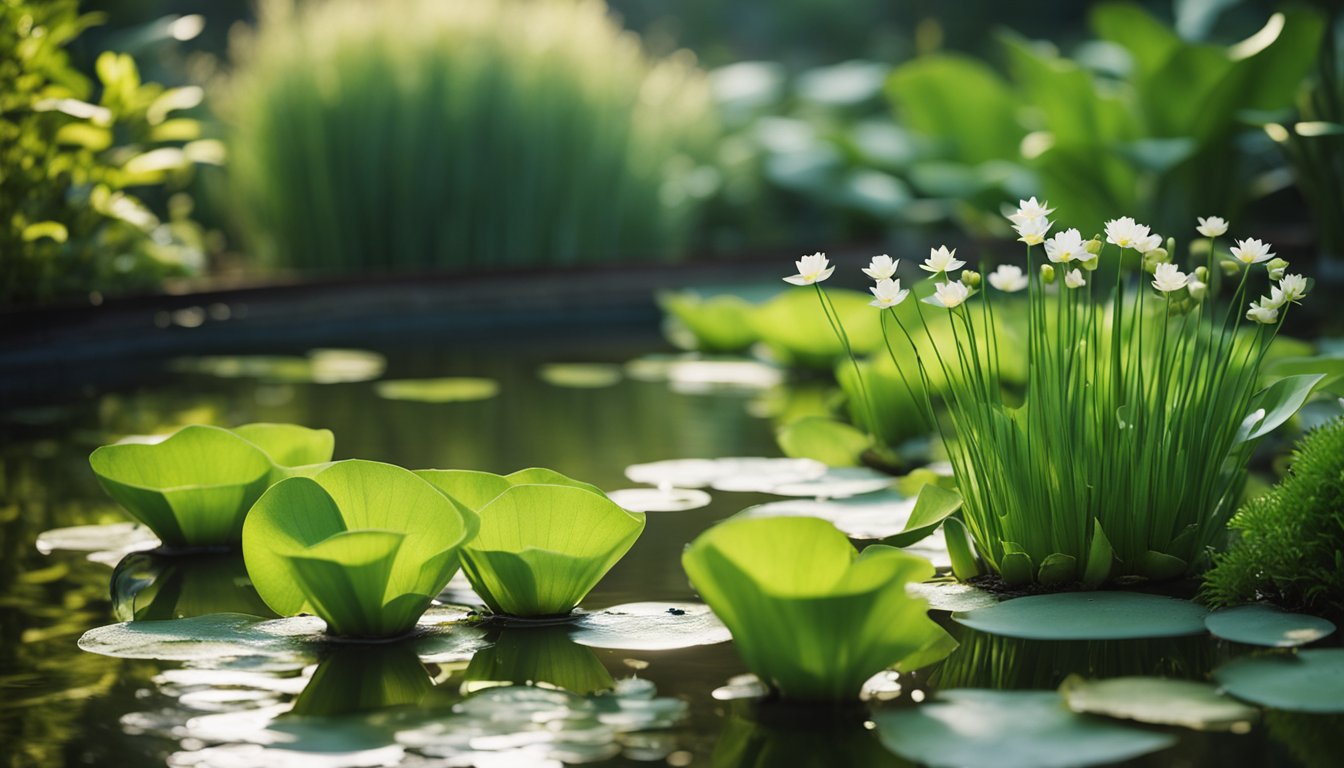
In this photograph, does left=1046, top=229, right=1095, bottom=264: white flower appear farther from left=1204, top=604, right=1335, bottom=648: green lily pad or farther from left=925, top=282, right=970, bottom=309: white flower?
left=1204, top=604, right=1335, bottom=648: green lily pad

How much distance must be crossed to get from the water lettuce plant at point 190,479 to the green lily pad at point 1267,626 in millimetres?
911

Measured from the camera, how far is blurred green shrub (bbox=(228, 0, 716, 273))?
4.16 meters

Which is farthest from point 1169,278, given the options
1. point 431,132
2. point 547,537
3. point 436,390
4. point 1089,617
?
point 431,132

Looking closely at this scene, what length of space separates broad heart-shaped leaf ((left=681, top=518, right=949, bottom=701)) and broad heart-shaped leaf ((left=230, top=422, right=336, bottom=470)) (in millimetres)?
743

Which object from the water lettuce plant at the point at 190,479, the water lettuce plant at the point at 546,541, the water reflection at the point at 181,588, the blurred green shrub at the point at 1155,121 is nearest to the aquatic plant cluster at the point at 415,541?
the water lettuce plant at the point at 546,541

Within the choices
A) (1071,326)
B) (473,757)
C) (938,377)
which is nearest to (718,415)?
(938,377)

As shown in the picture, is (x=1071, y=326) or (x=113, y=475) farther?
(x=113, y=475)

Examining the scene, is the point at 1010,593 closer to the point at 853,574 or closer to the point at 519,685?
the point at 853,574

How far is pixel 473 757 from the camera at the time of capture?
3.26 feet

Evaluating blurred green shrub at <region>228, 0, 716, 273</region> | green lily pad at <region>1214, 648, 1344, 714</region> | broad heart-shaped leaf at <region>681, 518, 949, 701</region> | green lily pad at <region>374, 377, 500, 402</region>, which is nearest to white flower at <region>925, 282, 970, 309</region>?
broad heart-shaped leaf at <region>681, 518, 949, 701</region>

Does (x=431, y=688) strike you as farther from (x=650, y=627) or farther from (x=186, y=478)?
(x=186, y=478)

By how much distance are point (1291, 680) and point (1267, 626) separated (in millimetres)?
140

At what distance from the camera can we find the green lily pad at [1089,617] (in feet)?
4.08

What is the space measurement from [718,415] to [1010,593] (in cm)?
124
